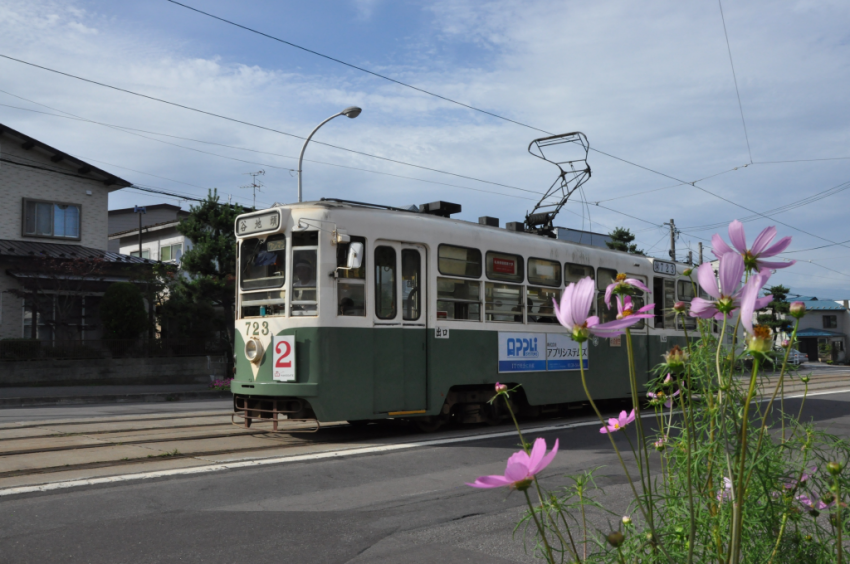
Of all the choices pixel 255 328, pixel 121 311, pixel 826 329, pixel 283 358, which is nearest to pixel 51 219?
pixel 121 311

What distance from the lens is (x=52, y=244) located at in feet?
86.6

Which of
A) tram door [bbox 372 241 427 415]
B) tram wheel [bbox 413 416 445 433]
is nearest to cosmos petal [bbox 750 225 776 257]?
tram door [bbox 372 241 427 415]

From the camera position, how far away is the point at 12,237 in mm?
25672

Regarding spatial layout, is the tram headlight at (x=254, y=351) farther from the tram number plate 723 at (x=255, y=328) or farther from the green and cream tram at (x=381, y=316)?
the tram number plate 723 at (x=255, y=328)

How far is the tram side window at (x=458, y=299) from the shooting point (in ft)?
34.1

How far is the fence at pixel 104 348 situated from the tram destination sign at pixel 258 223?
14.8 metres

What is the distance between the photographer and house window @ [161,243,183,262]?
38.8 m

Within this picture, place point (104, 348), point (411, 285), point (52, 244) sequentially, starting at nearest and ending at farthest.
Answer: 1. point (411, 285)
2. point (104, 348)
3. point (52, 244)

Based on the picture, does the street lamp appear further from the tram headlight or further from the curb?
the tram headlight

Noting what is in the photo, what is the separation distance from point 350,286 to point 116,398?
12.3 meters

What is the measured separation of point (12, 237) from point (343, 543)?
25.4 m

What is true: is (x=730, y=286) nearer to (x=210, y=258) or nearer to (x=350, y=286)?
(x=350, y=286)

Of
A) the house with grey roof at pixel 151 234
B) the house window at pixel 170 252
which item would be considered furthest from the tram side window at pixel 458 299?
Result: the house window at pixel 170 252

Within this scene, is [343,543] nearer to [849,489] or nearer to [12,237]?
[849,489]
